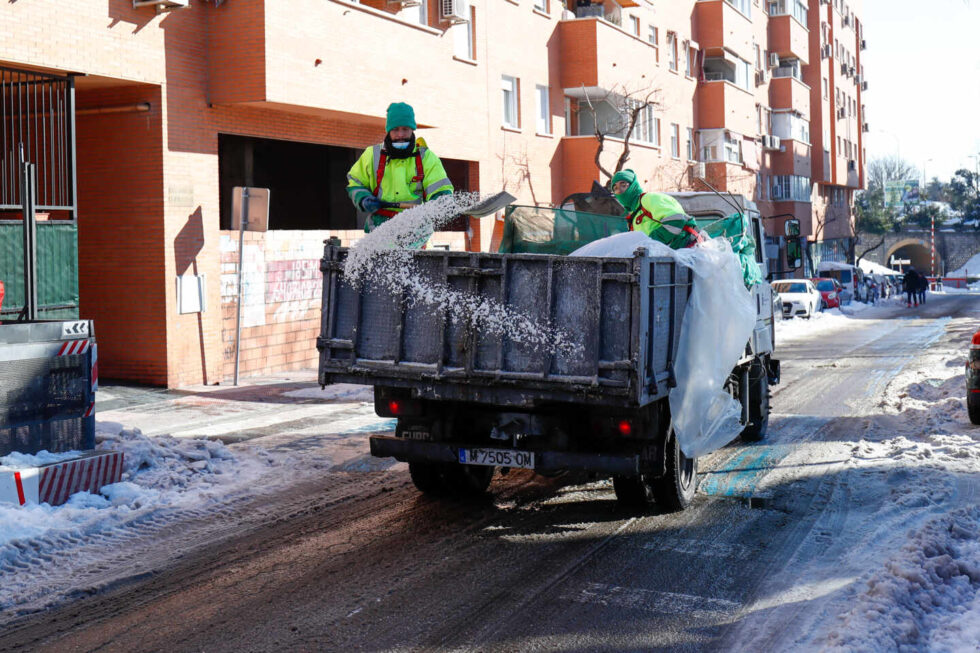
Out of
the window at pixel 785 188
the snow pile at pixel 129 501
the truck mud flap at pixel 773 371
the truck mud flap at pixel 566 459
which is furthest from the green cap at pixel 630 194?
the window at pixel 785 188

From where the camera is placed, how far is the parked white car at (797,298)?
119 ft

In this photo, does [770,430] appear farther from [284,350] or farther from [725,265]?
[284,350]

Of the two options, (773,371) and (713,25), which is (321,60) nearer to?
(773,371)

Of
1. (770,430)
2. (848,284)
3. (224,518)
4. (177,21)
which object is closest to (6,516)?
(224,518)

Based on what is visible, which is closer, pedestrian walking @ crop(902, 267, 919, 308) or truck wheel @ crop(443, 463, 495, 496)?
truck wheel @ crop(443, 463, 495, 496)

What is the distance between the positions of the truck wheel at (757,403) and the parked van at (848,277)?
138ft

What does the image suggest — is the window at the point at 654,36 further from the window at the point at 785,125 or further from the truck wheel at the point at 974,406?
the truck wheel at the point at 974,406

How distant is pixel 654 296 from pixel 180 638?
11.5 feet

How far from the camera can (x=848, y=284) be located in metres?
52.9

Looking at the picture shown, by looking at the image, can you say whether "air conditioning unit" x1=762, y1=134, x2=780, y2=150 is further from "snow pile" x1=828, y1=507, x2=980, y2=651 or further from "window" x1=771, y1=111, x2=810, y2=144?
"snow pile" x1=828, y1=507, x2=980, y2=651

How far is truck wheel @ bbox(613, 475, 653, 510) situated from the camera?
7.92 meters

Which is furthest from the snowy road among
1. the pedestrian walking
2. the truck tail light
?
the pedestrian walking

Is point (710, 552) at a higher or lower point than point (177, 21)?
lower

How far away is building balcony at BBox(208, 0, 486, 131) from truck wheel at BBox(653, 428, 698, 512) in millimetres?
10426
